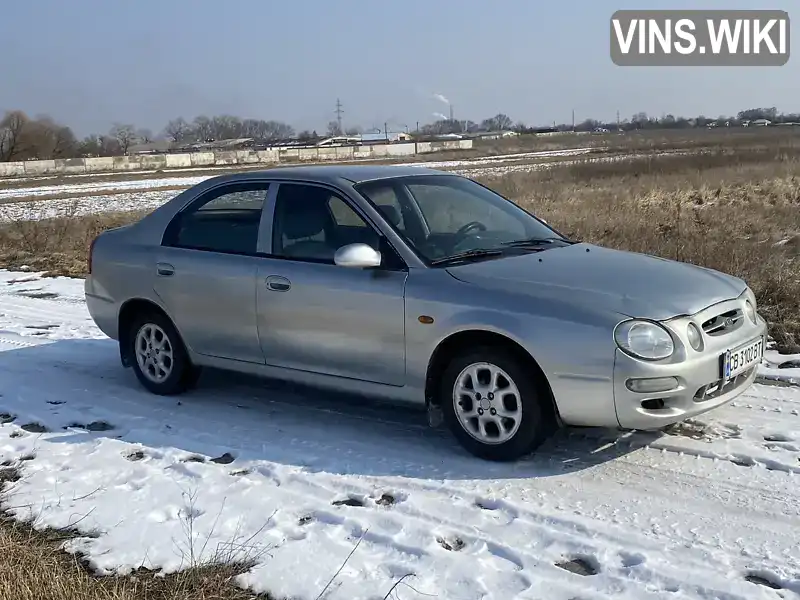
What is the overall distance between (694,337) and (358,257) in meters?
1.95

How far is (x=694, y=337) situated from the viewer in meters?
4.52

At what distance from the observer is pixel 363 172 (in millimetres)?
5918

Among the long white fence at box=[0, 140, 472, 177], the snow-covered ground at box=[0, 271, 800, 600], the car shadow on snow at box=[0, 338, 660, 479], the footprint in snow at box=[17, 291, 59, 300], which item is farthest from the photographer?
the long white fence at box=[0, 140, 472, 177]

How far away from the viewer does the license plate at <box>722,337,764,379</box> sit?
182 inches

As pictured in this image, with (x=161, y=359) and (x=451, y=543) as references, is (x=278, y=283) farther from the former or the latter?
(x=451, y=543)

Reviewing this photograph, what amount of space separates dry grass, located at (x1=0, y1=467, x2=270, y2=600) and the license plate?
273 centimetres

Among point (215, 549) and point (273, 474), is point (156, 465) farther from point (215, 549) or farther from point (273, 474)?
point (215, 549)

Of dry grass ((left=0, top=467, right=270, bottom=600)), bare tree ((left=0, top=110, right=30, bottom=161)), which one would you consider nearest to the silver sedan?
dry grass ((left=0, top=467, right=270, bottom=600))

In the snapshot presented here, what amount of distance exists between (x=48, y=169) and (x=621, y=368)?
2652 inches

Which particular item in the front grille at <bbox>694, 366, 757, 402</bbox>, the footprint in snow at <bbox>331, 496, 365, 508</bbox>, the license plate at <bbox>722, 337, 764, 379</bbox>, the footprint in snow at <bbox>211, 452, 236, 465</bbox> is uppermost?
the license plate at <bbox>722, 337, 764, 379</bbox>

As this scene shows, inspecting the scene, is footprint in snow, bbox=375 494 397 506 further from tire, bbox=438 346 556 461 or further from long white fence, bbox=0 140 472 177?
long white fence, bbox=0 140 472 177

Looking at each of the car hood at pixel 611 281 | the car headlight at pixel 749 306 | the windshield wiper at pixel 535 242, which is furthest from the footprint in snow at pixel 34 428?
the car headlight at pixel 749 306

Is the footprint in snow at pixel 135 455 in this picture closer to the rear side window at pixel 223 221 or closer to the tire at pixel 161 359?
the tire at pixel 161 359

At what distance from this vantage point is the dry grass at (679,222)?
8.77 metres
